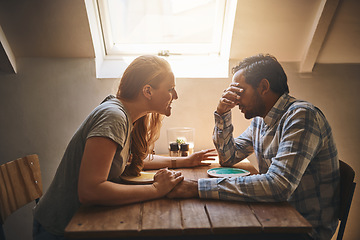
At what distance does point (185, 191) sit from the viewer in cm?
124

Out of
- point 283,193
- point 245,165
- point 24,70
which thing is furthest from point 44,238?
point 24,70

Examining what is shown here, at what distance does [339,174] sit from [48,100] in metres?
1.95

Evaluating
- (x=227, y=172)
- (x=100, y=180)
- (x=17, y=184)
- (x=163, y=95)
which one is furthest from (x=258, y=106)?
(x=17, y=184)

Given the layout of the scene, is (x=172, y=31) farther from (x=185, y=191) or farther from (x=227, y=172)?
(x=185, y=191)

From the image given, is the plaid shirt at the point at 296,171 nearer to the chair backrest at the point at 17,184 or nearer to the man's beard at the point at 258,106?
the man's beard at the point at 258,106

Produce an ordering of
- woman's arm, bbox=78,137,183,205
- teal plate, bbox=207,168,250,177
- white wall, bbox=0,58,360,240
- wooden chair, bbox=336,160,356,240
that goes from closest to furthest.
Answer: woman's arm, bbox=78,137,183,205
wooden chair, bbox=336,160,356,240
teal plate, bbox=207,168,250,177
white wall, bbox=0,58,360,240

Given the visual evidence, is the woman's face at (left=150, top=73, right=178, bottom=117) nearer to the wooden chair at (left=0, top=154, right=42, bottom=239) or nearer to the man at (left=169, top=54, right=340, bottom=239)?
the man at (left=169, top=54, right=340, bottom=239)

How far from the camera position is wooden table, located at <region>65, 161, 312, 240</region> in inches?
38.2

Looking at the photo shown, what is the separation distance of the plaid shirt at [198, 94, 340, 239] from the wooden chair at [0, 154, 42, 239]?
0.92 meters

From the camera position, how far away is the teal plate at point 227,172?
1.54 m

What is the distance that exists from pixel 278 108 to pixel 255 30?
33.6 inches

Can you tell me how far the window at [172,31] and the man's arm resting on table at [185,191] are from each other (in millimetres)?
1227

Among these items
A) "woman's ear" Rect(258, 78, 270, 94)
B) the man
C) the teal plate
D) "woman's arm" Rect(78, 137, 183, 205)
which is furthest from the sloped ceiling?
"woman's arm" Rect(78, 137, 183, 205)

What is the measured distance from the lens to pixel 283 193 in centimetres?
117
